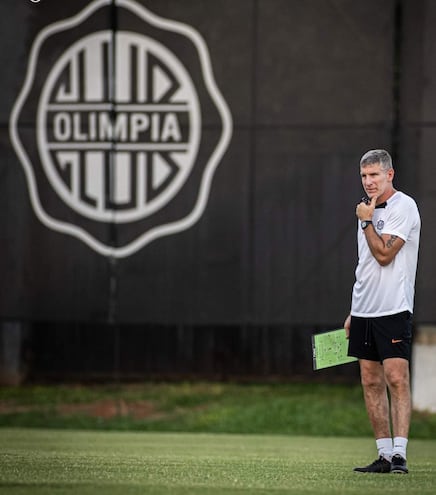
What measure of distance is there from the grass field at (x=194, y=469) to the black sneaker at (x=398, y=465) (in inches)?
4.2

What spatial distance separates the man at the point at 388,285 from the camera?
5.47 meters

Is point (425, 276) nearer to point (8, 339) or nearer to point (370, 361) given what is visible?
point (8, 339)

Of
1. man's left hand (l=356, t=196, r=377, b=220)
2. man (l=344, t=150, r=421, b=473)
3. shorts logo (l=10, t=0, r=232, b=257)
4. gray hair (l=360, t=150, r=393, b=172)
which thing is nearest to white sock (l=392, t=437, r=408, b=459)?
man (l=344, t=150, r=421, b=473)

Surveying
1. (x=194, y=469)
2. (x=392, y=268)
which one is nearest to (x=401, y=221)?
(x=392, y=268)

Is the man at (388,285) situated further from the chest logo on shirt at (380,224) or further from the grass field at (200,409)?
the grass field at (200,409)

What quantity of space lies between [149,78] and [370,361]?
20.9ft

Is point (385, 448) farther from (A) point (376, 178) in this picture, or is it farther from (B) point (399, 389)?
(A) point (376, 178)

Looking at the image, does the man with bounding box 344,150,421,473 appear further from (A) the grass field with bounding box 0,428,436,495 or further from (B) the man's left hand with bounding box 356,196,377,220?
(A) the grass field with bounding box 0,428,436,495

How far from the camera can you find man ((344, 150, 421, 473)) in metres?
5.47

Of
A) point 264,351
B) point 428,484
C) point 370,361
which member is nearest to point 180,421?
point 264,351

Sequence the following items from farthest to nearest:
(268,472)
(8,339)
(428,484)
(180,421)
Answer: (8,339)
(180,421)
(268,472)
(428,484)

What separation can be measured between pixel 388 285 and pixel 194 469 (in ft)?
3.76

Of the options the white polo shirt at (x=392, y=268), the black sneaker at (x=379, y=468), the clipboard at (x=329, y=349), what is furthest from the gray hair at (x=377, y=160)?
the black sneaker at (x=379, y=468)

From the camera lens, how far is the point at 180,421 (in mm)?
11109
